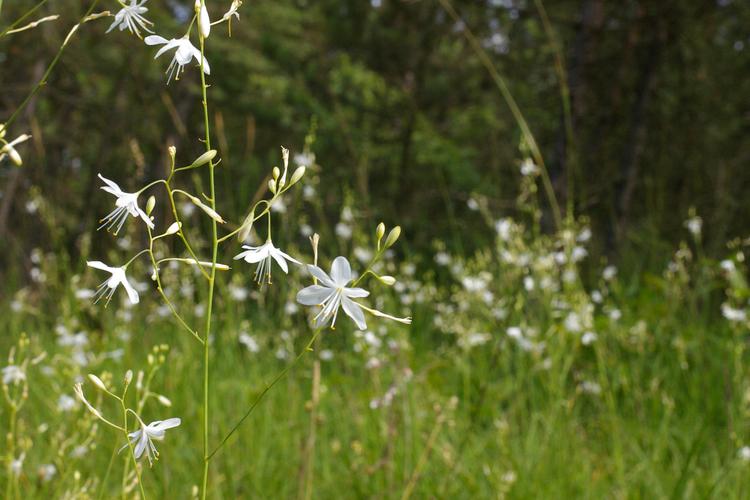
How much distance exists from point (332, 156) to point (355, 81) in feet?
4.27

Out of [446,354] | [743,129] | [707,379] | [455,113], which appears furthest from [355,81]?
[707,379]

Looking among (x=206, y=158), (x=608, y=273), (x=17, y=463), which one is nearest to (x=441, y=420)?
(x=17, y=463)

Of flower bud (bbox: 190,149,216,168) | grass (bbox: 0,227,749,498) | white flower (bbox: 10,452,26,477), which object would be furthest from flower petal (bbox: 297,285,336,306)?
grass (bbox: 0,227,749,498)

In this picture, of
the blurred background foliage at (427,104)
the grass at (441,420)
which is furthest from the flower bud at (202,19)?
the blurred background foliage at (427,104)

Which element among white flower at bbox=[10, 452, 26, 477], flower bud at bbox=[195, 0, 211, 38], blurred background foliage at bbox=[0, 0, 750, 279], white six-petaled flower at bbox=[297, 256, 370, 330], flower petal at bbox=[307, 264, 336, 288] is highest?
flower bud at bbox=[195, 0, 211, 38]

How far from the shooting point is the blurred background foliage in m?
5.52

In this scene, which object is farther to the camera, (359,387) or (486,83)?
(486,83)

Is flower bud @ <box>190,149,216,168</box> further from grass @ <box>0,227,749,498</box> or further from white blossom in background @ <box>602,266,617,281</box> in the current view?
white blossom in background @ <box>602,266,617,281</box>

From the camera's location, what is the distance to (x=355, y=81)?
684 cm

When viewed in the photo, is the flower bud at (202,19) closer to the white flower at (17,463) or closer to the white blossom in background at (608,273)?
→ the white flower at (17,463)

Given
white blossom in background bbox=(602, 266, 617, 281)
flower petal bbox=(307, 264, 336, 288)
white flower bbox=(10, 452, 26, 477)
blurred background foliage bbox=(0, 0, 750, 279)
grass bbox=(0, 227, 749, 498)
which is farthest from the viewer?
blurred background foliage bbox=(0, 0, 750, 279)

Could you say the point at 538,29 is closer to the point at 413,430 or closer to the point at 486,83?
the point at 486,83

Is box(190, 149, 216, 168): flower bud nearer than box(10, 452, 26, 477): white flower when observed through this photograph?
Yes

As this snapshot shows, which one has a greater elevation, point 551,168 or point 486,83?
point 551,168
